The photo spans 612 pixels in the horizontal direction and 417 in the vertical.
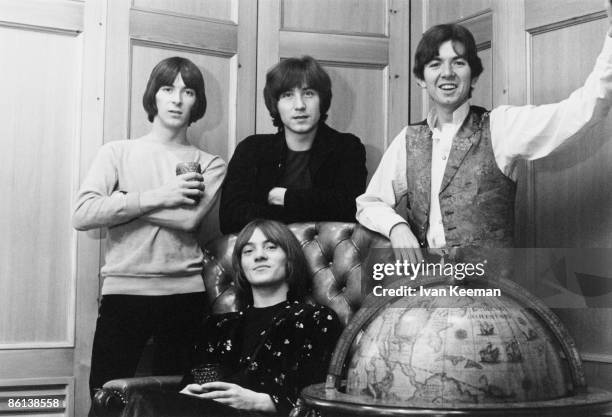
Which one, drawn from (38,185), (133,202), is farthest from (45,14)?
(133,202)

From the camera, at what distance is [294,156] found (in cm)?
334

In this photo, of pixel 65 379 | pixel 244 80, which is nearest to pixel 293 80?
pixel 244 80

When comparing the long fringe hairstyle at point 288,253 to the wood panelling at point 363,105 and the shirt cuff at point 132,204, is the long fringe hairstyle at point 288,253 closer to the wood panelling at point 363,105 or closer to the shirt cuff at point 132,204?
the shirt cuff at point 132,204

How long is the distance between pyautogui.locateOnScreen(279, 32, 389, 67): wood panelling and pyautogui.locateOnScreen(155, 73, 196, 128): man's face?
64 centimetres

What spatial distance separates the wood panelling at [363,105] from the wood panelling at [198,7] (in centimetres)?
50

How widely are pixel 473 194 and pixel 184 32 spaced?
4.90ft

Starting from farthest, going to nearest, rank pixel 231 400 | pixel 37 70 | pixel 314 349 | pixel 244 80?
pixel 244 80
pixel 37 70
pixel 314 349
pixel 231 400

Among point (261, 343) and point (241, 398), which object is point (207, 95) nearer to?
point (261, 343)

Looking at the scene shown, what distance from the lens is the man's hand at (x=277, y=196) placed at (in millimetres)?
3180

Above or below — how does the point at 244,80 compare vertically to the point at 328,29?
below

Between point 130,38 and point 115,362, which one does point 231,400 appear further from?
point 130,38

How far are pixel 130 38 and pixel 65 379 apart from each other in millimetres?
1380

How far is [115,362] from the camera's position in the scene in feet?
9.95

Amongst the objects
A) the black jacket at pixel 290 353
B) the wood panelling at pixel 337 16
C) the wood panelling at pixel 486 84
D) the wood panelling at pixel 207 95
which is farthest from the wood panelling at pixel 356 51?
the black jacket at pixel 290 353
